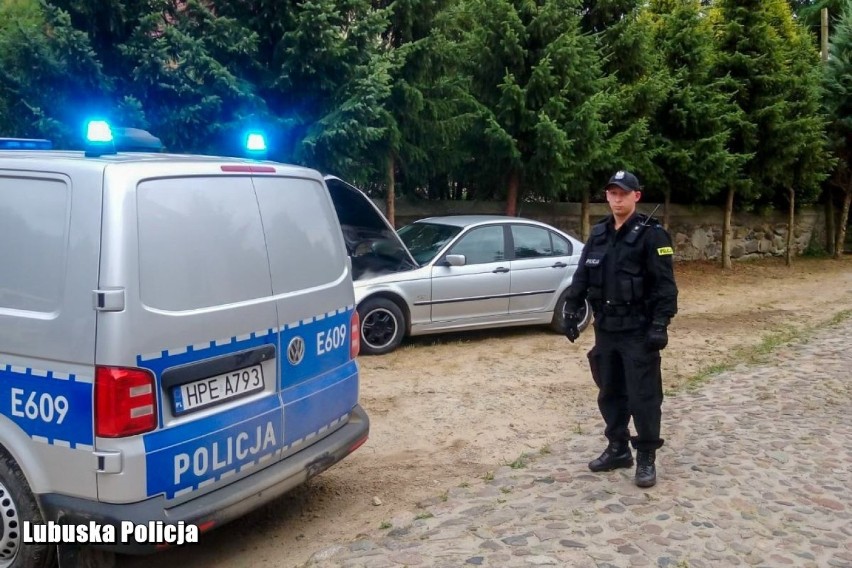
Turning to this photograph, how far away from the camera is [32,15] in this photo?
333 inches

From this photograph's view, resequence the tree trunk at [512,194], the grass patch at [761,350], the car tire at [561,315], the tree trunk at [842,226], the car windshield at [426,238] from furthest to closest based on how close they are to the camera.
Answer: the tree trunk at [842,226], the tree trunk at [512,194], the car tire at [561,315], the car windshield at [426,238], the grass patch at [761,350]

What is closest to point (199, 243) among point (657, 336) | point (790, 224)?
point (657, 336)

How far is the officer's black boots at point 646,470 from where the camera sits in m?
4.48

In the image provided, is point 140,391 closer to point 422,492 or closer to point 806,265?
point 422,492

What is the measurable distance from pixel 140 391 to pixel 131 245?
59cm

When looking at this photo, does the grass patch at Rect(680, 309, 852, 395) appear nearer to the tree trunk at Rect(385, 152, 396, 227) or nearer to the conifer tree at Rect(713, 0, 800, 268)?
the tree trunk at Rect(385, 152, 396, 227)

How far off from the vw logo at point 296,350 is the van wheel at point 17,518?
127 cm

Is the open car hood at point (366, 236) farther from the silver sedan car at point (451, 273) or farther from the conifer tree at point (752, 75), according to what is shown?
the conifer tree at point (752, 75)

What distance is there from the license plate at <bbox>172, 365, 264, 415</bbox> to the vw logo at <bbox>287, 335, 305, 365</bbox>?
8.2 inches

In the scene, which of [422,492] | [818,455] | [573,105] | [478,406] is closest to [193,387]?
[422,492]

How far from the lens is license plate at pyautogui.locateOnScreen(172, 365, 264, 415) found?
10.6 feet

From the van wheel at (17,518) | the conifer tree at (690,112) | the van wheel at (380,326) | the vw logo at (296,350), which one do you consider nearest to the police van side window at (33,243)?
the van wheel at (17,518)

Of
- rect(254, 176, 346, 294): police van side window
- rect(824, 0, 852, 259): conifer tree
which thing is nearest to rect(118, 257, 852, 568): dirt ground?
rect(254, 176, 346, 294): police van side window

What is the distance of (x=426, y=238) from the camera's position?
883 cm
